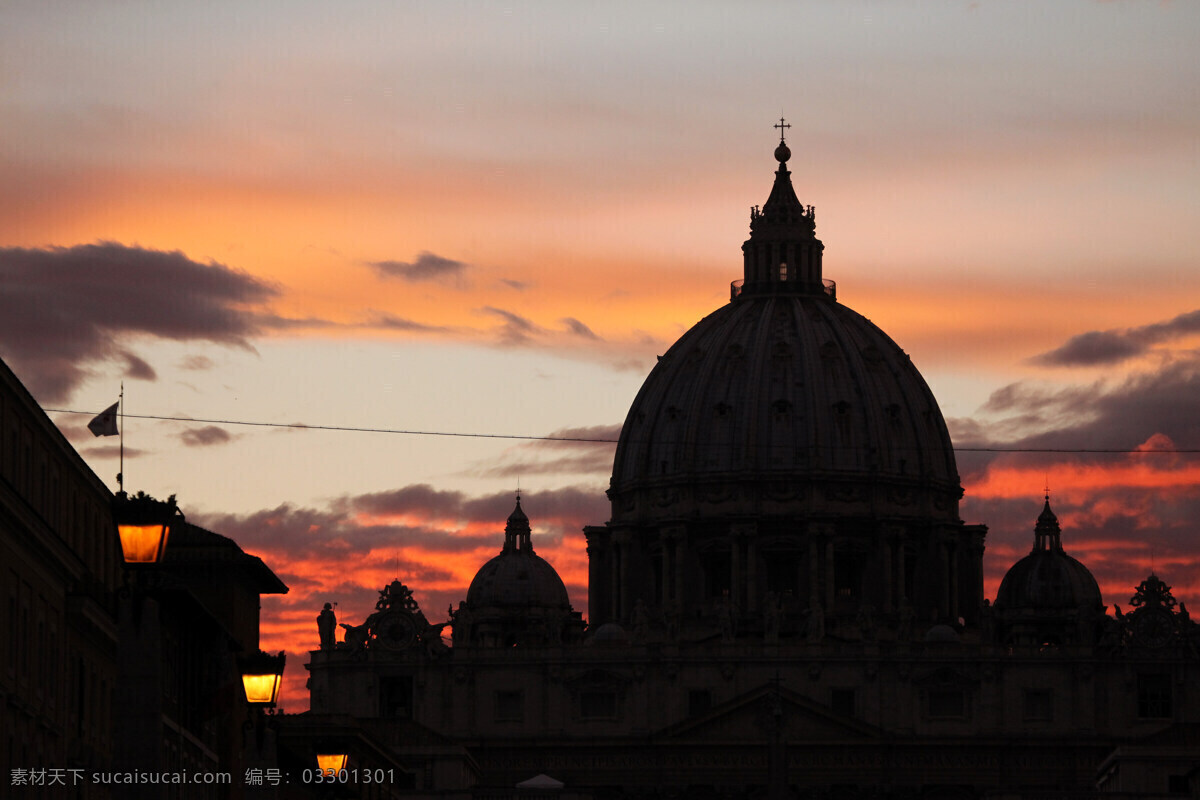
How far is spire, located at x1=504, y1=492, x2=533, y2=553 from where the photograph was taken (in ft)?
622

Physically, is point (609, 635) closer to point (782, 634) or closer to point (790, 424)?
point (782, 634)

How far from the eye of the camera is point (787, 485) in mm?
187375

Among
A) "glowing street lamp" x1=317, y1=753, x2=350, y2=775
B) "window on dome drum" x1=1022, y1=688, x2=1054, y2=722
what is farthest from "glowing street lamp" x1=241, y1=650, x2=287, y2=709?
"window on dome drum" x1=1022, y1=688, x2=1054, y2=722

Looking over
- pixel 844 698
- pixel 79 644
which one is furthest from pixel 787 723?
pixel 79 644

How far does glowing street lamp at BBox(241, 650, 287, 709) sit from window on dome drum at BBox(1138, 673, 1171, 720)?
122175mm

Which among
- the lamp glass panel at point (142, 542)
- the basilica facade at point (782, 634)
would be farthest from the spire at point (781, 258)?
the lamp glass panel at point (142, 542)

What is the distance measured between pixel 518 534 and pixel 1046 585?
103 feet

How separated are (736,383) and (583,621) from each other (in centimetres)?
1697

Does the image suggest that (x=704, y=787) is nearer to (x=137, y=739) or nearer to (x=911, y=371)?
(x=911, y=371)

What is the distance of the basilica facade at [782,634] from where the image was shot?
6393 inches

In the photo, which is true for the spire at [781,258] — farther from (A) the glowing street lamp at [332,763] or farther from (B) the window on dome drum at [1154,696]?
(A) the glowing street lamp at [332,763]

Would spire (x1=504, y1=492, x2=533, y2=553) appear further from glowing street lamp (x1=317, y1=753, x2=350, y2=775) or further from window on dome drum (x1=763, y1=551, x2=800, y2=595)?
glowing street lamp (x1=317, y1=753, x2=350, y2=775)

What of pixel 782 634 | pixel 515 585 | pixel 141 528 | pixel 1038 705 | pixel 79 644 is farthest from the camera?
pixel 515 585

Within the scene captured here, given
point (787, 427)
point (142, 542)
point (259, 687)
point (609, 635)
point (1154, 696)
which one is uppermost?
point (787, 427)
